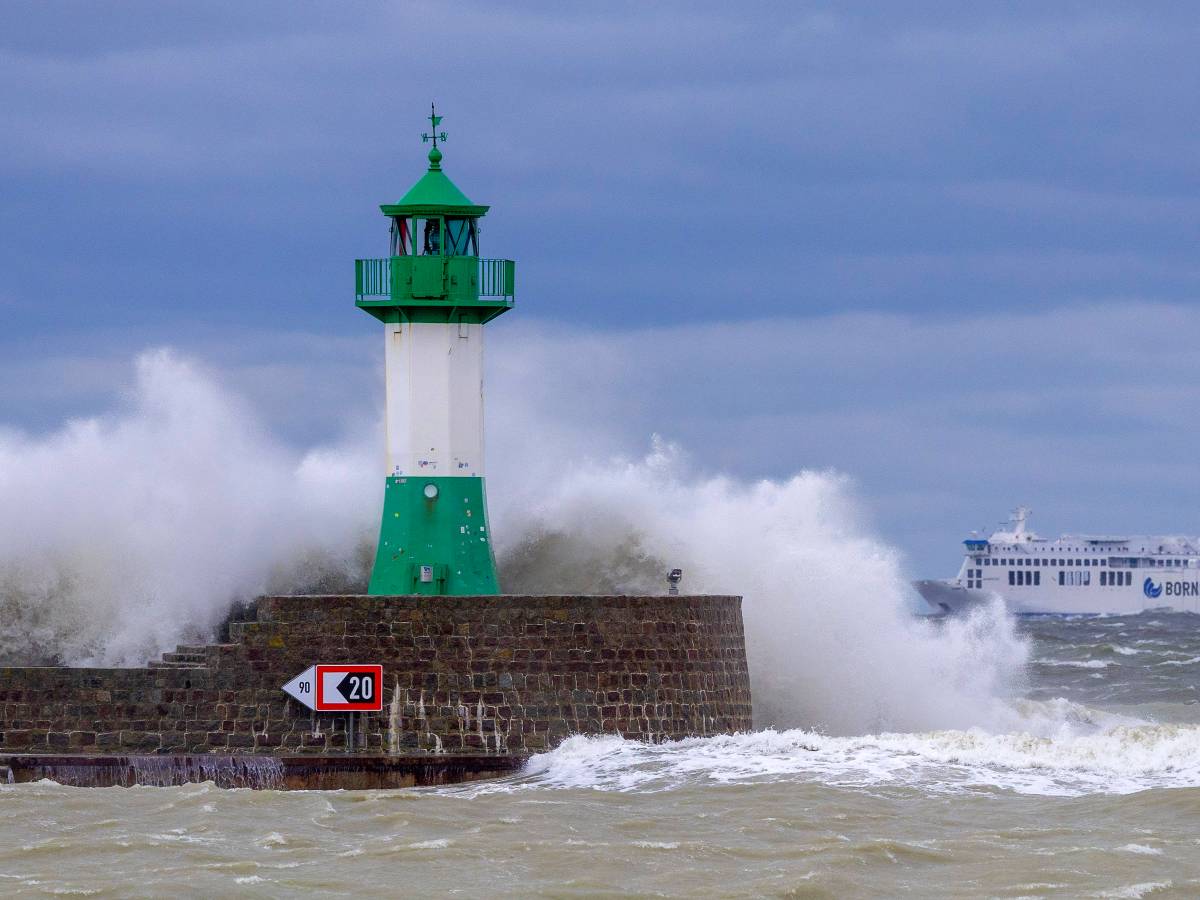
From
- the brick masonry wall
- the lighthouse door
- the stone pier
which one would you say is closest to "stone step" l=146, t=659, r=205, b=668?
the stone pier

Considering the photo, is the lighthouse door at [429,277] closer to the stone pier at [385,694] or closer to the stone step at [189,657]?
the stone pier at [385,694]

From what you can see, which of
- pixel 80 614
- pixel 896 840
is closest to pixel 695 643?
pixel 896 840

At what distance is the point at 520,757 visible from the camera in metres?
16.6

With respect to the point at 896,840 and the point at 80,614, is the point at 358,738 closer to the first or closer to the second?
the point at 80,614

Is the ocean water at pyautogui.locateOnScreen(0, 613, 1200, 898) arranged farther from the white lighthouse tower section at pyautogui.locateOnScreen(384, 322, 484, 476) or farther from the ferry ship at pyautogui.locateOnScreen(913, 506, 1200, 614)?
the ferry ship at pyautogui.locateOnScreen(913, 506, 1200, 614)

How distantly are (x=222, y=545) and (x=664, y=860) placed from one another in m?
7.41

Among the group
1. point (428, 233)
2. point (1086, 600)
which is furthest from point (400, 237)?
point (1086, 600)

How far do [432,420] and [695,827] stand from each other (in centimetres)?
514

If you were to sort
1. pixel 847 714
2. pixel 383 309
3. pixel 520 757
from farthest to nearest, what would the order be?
pixel 847 714 → pixel 383 309 → pixel 520 757

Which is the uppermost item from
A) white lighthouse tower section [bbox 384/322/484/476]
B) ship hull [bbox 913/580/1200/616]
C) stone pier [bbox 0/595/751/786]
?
ship hull [bbox 913/580/1200/616]

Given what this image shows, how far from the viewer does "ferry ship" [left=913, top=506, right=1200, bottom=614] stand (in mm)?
99812

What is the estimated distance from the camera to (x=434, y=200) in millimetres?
18359

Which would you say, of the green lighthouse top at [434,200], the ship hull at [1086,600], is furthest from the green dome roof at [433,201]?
the ship hull at [1086,600]

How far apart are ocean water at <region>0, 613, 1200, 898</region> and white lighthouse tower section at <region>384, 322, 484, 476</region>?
113 inches
